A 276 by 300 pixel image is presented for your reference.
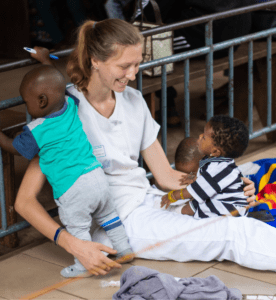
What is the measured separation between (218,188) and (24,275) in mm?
1013

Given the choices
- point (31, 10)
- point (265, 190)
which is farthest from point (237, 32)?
point (31, 10)

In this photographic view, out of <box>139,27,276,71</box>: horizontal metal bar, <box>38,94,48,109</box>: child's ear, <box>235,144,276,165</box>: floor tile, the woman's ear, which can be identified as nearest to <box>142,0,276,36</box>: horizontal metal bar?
<box>139,27,276,71</box>: horizontal metal bar

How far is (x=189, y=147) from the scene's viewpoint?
345 cm

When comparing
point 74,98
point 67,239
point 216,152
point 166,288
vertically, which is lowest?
point 166,288

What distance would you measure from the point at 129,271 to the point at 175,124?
341cm

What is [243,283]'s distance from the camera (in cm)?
251

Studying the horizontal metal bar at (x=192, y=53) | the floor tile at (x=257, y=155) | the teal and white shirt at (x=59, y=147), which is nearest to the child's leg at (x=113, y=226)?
the teal and white shirt at (x=59, y=147)

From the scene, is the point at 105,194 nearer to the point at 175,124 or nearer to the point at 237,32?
the point at 237,32

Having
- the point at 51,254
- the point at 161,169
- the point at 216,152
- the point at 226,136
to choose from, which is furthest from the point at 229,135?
the point at 51,254

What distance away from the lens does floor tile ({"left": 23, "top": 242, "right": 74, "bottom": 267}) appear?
110 inches

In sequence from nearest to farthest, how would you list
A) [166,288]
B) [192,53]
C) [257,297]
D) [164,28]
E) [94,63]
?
[166,288] < [257,297] < [94,63] < [164,28] < [192,53]

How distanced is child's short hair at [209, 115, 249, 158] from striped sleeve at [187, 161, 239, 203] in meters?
0.08

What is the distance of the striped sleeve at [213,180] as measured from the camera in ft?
8.94

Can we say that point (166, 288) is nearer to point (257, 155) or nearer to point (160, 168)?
point (160, 168)
